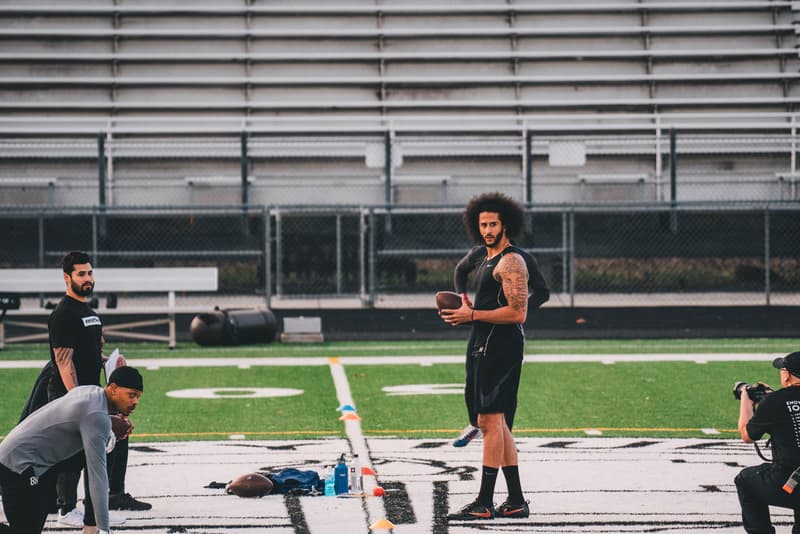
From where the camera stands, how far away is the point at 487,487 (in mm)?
7129

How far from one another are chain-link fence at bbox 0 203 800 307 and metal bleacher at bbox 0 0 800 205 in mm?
1832

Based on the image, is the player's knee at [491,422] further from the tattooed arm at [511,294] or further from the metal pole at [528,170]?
the metal pole at [528,170]

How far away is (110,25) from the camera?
27500 mm

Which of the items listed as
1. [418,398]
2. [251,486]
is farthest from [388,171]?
[251,486]

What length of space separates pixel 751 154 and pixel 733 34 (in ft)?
12.5

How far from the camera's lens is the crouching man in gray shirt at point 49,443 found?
5898 millimetres

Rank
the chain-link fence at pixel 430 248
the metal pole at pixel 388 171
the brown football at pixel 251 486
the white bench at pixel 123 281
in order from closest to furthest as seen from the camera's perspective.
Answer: the brown football at pixel 251 486, the white bench at pixel 123 281, the chain-link fence at pixel 430 248, the metal pole at pixel 388 171

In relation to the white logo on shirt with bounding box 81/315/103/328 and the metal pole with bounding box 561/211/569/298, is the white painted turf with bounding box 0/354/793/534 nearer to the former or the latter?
the white logo on shirt with bounding box 81/315/103/328

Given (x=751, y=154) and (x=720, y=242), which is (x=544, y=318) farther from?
(x=751, y=154)

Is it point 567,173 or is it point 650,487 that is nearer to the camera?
point 650,487

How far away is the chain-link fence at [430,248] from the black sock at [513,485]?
12.3 meters

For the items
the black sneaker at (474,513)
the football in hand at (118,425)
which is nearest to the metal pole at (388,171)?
the black sneaker at (474,513)

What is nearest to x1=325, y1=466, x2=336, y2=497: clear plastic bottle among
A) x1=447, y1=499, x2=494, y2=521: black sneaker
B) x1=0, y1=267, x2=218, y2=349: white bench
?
x1=447, y1=499, x2=494, y2=521: black sneaker

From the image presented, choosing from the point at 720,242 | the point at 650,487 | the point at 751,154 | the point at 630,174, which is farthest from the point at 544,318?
the point at 650,487
